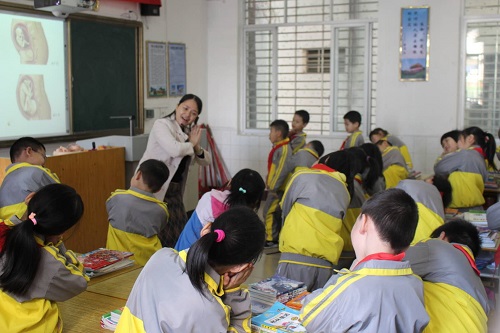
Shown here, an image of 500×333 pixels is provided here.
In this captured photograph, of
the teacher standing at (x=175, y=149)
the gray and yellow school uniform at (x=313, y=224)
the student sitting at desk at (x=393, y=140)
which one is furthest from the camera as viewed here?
the student sitting at desk at (x=393, y=140)

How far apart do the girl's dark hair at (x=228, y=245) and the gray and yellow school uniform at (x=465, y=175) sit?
3.41 m

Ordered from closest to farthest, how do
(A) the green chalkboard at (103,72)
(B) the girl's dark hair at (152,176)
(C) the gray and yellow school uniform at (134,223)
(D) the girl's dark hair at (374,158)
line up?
(C) the gray and yellow school uniform at (134,223) < (B) the girl's dark hair at (152,176) < (D) the girl's dark hair at (374,158) < (A) the green chalkboard at (103,72)

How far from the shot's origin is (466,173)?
4.94 meters

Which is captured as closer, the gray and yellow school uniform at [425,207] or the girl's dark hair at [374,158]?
the gray and yellow school uniform at [425,207]

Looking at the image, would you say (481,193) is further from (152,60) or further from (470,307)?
(152,60)

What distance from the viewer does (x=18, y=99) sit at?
17.2ft

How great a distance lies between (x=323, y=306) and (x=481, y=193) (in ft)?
11.6

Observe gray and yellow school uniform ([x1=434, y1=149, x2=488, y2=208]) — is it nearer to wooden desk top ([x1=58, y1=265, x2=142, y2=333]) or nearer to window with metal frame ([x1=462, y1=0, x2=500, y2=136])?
window with metal frame ([x1=462, y1=0, x2=500, y2=136])

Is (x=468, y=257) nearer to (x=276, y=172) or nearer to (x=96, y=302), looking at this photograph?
(x=96, y=302)

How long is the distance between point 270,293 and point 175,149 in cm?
218

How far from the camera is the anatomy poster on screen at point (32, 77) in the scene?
16.8 feet

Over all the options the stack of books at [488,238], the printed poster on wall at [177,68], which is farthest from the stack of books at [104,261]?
the printed poster on wall at [177,68]

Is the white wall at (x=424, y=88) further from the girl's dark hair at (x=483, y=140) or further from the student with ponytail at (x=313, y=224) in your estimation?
the student with ponytail at (x=313, y=224)

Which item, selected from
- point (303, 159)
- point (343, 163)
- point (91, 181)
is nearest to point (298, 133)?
point (303, 159)
